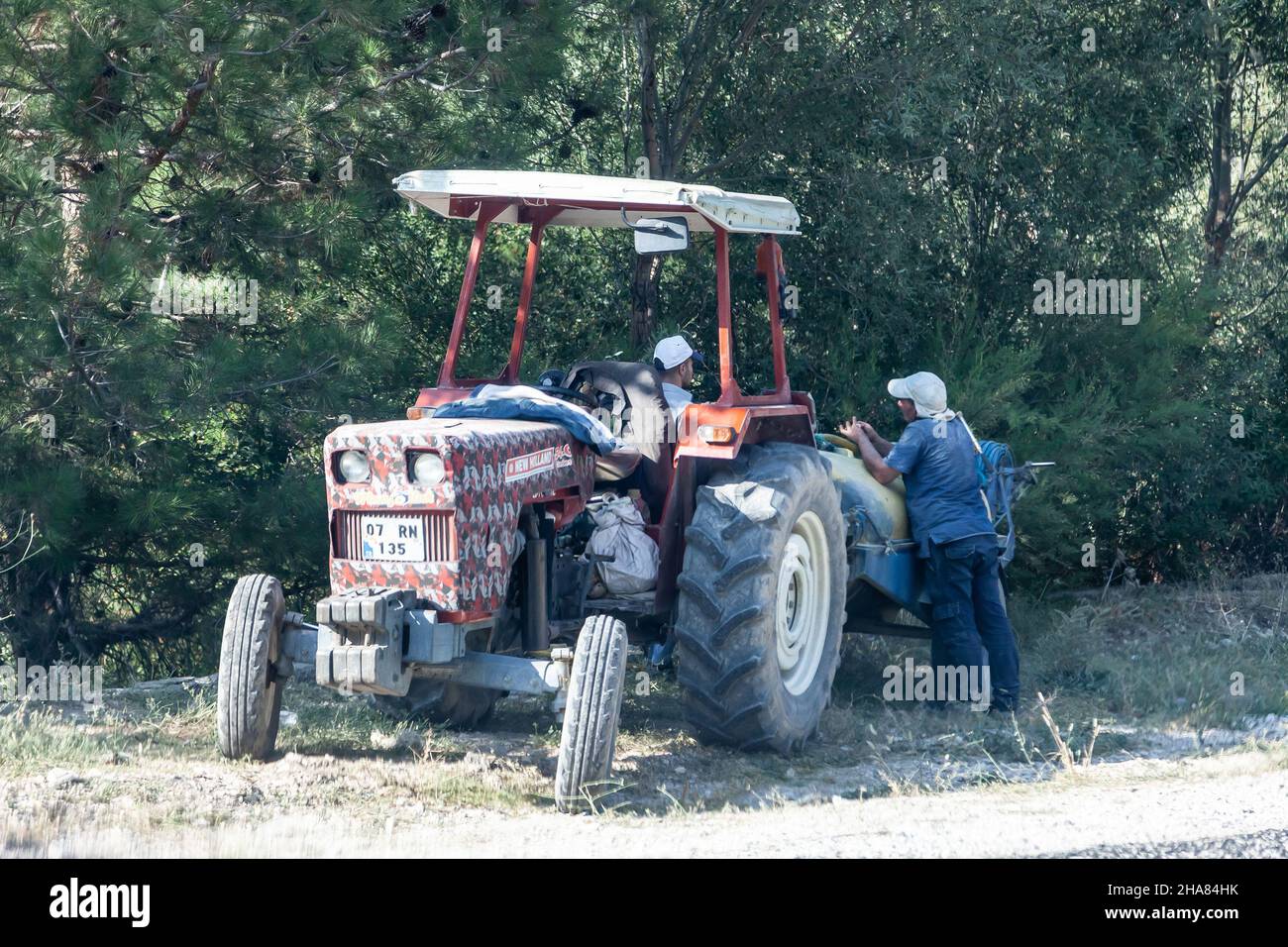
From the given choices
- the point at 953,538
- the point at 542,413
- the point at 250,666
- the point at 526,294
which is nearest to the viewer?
the point at 250,666

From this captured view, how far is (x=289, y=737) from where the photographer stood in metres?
6.96

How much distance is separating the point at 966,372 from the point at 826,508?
3761 mm

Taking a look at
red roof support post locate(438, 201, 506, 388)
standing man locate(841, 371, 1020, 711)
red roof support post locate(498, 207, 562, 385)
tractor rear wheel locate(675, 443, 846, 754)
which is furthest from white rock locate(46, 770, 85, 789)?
standing man locate(841, 371, 1020, 711)

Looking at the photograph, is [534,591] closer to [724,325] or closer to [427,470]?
[427,470]

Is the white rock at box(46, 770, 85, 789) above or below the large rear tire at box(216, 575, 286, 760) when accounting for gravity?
below

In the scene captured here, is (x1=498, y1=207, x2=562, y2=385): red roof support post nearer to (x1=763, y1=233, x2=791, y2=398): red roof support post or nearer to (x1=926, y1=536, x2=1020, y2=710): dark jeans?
(x1=763, y1=233, x2=791, y2=398): red roof support post

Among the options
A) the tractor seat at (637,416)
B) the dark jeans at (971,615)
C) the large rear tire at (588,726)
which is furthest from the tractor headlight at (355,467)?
the dark jeans at (971,615)

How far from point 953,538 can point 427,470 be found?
347 centimetres

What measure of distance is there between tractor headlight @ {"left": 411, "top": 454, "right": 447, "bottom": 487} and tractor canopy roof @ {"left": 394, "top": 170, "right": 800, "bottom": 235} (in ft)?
4.58

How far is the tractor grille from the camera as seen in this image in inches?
231

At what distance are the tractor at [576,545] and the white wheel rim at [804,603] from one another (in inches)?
0.5

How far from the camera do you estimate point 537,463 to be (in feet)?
20.9

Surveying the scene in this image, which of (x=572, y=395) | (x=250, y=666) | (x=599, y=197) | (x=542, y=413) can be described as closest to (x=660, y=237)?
(x=599, y=197)
